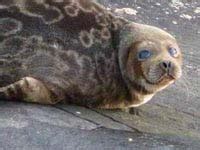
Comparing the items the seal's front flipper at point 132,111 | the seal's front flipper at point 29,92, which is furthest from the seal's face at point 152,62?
the seal's front flipper at point 29,92

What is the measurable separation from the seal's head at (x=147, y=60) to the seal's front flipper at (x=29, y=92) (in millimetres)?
585

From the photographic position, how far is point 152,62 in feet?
19.6

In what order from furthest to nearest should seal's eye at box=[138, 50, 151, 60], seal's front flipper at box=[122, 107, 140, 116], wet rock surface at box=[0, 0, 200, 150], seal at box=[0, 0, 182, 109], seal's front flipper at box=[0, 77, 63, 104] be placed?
seal's front flipper at box=[122, 107, 140, 116] < seal's eye at box=[138, 50, 151, 60] < seal at box=[0, 0, 182, 109] < seal's front flipper at box=[0, 77, 63, 104] < wet rock surface at box=[0, 0, 200, 150]

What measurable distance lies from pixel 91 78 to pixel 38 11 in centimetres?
61

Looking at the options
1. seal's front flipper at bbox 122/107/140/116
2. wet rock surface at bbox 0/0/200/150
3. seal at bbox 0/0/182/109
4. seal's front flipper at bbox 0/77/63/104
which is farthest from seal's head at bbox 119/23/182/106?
seal's front flipper at bbox 0/77/63/104

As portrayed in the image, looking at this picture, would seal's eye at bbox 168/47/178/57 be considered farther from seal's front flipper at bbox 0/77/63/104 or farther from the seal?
seal's front flipper at bbox 0/77/63/104

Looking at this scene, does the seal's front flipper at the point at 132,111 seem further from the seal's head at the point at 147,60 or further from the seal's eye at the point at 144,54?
the seal's eye at the point at 144,54

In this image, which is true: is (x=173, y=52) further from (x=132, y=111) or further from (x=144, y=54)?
(x=132, y=111)

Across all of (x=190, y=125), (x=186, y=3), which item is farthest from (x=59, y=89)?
(x=186, y=3)

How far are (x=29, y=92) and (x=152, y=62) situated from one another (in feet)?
2.93

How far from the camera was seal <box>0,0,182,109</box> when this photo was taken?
5902 millimetres

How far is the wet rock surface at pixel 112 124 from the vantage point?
526 cm

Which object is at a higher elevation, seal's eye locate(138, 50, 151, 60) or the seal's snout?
seal's eye locate(138, 50, 151, 60)

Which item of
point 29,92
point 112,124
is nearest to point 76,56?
point 29,92
